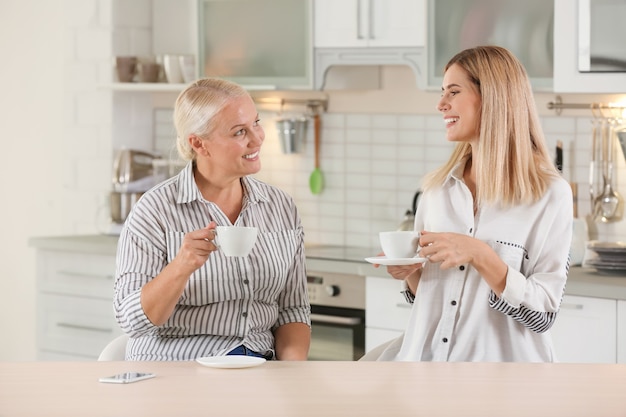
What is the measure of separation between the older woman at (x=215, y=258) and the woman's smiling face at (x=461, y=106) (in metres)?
0.47

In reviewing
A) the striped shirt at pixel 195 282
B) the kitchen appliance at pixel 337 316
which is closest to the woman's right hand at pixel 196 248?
the striped shirt at pixel 195 282

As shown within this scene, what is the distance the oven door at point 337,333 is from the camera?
13.9 ft

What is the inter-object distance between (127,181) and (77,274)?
50cm

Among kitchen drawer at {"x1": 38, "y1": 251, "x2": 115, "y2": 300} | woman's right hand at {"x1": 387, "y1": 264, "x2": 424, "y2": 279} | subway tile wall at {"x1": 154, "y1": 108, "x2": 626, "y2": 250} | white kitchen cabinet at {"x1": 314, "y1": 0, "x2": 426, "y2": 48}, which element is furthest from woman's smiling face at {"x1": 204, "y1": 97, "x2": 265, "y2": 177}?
kitchen drawer at {"x1": 38, "y1": 251, "x2": 115, "y2": 300}

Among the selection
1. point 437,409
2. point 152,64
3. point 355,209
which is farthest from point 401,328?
point 437,409

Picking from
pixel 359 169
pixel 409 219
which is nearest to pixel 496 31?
pixel 409 219

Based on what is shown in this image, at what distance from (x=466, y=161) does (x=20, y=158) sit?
133 inches

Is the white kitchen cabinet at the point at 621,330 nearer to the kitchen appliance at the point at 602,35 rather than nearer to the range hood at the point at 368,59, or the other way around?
the kitchen appliance at the point at 602,35

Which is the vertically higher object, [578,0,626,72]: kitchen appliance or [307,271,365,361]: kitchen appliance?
[578,0,626,72]: kitchen appliance

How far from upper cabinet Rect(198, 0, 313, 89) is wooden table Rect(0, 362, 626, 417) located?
97.0 inches

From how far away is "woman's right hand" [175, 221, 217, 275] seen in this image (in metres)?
2.48

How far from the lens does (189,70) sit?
16.1 feet

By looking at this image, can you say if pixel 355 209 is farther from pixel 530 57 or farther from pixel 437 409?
pixel 437 409

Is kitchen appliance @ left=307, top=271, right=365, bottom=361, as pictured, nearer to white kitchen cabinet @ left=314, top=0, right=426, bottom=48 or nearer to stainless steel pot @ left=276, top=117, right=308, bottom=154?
stainless steel pot @ left=276, top=117, right=308, bottom=154
